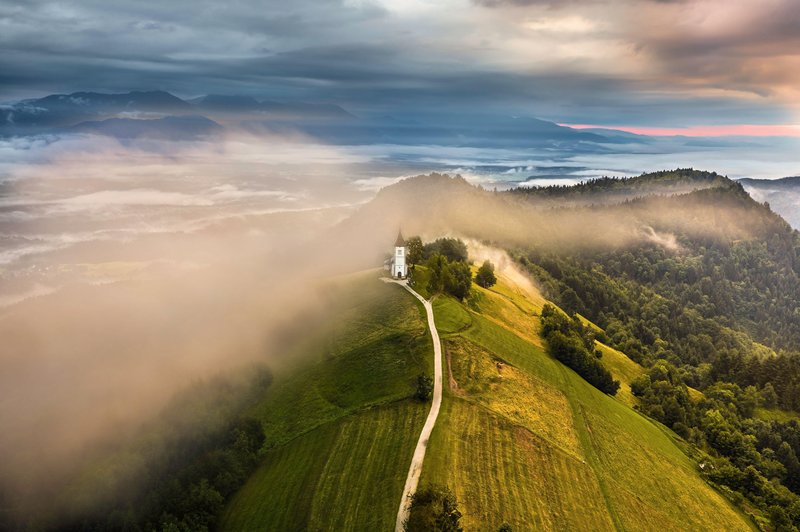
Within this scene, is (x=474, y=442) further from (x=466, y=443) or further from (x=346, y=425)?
(x=346, y=425)

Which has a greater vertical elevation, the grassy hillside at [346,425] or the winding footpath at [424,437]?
the winding footpath at [424,437]

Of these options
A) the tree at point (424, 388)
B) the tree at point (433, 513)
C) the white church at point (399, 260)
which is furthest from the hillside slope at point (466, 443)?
the white church at point (399, 260)


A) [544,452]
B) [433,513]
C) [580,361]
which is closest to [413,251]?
[580,361]

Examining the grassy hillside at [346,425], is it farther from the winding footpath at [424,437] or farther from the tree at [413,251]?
the tree at [413,251]

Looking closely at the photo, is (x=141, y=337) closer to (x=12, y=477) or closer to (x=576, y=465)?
(x=12, y=477)

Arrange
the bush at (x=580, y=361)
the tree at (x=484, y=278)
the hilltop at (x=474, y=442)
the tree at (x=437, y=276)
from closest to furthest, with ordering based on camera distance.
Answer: the hilltop at (x=474, y=442)
the bush at (x=580, y=361)
the tree at (x=437, y=276)
the tree at (x=484, y=278)

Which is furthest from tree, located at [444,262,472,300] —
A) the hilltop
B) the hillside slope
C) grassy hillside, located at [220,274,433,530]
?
grassy hillside, located at [220,274,433,530]

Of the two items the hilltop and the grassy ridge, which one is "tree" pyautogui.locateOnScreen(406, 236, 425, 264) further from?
the grassy ridge
